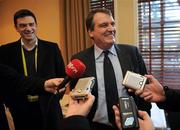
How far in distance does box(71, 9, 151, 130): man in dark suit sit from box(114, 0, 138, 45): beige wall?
138 cm

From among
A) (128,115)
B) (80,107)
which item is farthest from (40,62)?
(128,115)

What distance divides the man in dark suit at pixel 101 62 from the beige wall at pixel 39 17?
2066mm

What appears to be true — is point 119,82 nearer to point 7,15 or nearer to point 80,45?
point 80,45

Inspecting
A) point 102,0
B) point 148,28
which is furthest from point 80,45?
point 148,28

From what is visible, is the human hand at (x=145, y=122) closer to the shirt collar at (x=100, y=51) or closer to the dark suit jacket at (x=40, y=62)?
the shirt collar at (x=100, y=51)

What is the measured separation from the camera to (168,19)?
3410mm

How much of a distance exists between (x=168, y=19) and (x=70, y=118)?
2.85 metres

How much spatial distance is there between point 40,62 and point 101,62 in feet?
2.08

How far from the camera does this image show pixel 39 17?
172 inches

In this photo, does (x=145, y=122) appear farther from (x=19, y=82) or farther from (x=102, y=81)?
(x=102, y=81)

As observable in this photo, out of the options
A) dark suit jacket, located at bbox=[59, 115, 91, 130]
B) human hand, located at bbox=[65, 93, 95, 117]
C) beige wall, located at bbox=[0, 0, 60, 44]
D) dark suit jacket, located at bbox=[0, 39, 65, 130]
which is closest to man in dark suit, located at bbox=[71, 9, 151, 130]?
dark suit jacket, located at bbox=[0, 39, 65, 130]

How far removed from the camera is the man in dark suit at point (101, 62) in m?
1.99

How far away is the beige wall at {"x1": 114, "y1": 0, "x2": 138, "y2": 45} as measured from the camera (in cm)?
348

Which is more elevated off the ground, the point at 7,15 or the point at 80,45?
the point at 7,15
